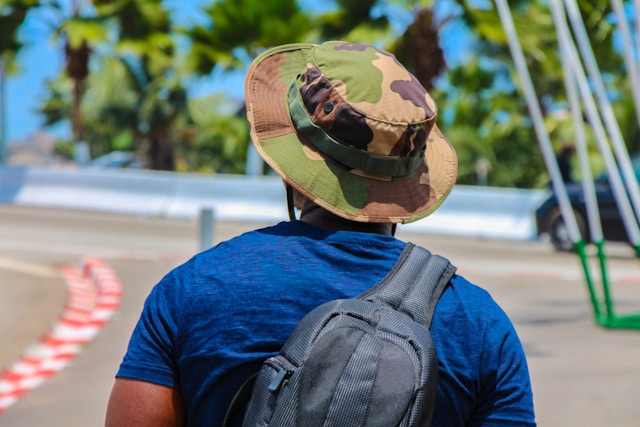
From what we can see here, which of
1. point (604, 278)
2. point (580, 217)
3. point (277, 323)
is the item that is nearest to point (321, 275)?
point (277, 323)

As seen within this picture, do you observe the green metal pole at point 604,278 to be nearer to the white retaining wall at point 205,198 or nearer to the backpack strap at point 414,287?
the backpack strap at point 414,287

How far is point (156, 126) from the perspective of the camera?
40.5 meters

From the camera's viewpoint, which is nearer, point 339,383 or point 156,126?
point 339,383

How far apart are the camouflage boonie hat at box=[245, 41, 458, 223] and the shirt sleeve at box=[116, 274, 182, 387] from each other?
0.95 ft

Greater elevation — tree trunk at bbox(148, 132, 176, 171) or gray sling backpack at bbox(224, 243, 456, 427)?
gray sling backpack at bbox(224, 243, 456, 427)

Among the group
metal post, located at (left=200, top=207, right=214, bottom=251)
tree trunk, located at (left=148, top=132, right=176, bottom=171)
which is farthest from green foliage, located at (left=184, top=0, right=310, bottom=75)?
tree trunk, located at (left=148, top=132, right=176, bottom=171)

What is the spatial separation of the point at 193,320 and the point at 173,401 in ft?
0.56

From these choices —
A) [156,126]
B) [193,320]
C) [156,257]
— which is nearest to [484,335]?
[193,320]

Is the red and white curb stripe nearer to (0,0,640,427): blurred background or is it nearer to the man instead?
(0,0,640,427): blurred background

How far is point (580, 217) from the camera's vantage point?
16500 millimetres

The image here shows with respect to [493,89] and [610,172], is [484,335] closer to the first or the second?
[610,172]

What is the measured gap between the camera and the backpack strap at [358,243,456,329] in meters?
1.72

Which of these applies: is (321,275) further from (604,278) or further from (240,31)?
(240,31)

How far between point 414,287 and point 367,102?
0.32 m
